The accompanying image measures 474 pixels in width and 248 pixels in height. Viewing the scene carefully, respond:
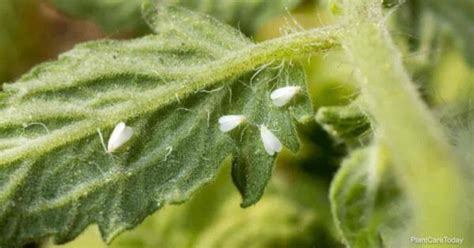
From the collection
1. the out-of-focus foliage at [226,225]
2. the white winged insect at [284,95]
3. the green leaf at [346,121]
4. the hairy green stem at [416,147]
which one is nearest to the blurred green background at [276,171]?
the out-of-focus foliage at [226,225]

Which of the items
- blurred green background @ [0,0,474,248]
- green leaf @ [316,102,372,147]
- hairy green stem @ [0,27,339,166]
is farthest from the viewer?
blurred green background @ [0,0,474,248]

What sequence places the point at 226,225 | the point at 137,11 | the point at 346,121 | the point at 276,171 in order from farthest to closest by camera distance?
the point at 276,171 → the point at 137,11 → the point at 226,225 → the point at 346,121

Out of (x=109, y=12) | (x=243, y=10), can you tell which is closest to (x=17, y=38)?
(x=109, y=12)

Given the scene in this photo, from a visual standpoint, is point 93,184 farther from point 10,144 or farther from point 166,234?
point 166,234

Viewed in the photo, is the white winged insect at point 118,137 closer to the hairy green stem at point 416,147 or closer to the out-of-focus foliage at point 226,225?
the hairy green stem at point 416,147

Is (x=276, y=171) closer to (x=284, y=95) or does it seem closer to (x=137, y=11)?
(x=137, y=11)

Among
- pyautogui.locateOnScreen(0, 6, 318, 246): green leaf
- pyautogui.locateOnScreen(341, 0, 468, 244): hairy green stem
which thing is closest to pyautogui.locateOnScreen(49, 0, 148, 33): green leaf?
pyautogui.locateOnScreen(0, 6, 318, 246): green leaf

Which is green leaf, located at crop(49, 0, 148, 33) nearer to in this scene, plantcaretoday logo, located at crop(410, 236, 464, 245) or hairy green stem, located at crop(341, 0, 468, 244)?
hairy green stem, located at crop(341, 0, 468, 244)
